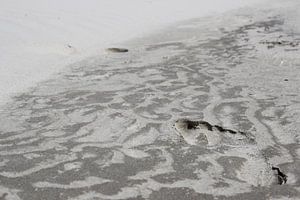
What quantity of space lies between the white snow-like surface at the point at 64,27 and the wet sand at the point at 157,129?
1.36 feet

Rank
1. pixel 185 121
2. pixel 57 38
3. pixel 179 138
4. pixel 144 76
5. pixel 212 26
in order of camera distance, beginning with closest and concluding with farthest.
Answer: pixel 179 138 → pixel 185 121 → pixel 144 76 → pixel 57 38 → pixel 212 26

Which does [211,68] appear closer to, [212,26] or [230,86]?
[230,86]

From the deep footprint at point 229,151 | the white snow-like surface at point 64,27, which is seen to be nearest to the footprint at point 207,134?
the deep footprint at point 229,151

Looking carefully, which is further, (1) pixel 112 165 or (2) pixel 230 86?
(2) pixel 230 86

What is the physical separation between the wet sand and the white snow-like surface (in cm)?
42

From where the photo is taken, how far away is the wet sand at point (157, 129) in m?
3.27

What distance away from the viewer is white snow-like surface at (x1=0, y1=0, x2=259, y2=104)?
6.19 m

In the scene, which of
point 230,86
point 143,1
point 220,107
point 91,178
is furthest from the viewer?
point 143,1

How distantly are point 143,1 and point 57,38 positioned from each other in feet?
11.2

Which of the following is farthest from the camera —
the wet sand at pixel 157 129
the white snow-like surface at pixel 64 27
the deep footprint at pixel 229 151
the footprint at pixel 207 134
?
the white snow-like surface at pixel 64 27

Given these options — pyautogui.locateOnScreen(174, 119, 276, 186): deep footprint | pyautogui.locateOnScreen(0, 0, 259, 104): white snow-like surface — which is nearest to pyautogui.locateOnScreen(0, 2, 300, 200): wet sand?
pyautogui.locateOnScreen(174, 119, 276, 186): deep footprint

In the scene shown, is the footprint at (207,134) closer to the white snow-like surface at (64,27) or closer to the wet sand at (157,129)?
the wet sand at (157,129)

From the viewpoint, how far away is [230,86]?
5.36 m

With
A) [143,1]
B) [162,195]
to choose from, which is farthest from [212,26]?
[162,195]
